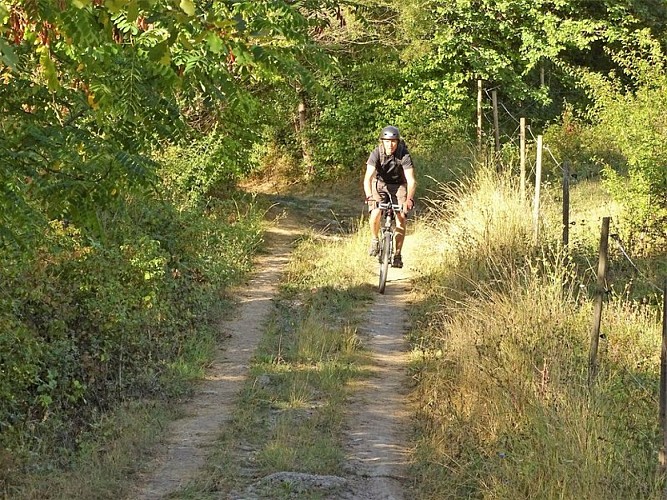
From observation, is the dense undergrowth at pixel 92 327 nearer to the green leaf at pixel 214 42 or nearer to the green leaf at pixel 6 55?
the green leaf at pixel 214 42

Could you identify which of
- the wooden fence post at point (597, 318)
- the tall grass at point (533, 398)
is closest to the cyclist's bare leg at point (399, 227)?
the tall grass at point (533, 398)

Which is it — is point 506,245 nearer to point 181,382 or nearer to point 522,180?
point 522,180

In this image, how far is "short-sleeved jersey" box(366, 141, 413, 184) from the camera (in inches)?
459

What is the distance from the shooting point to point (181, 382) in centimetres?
852

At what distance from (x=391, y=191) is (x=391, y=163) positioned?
440mm

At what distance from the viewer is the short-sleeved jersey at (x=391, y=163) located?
38.3ft

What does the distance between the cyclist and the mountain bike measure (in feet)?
0.22

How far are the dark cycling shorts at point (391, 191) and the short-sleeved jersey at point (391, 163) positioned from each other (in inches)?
2.2

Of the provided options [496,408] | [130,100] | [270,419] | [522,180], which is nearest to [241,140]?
[522,180]

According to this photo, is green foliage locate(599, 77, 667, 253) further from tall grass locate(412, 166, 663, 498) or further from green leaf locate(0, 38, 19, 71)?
green leaf locate(0, 38, 19, 71)

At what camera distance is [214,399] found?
819 centimetres

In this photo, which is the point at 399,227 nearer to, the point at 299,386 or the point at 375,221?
the point at 375,221

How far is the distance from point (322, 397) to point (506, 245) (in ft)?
11.1

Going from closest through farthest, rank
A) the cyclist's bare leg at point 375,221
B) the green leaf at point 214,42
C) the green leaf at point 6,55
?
the green leaf at point 6,55, the green leaf at point 214,42, the cyclist's bare leg at point 375,221
